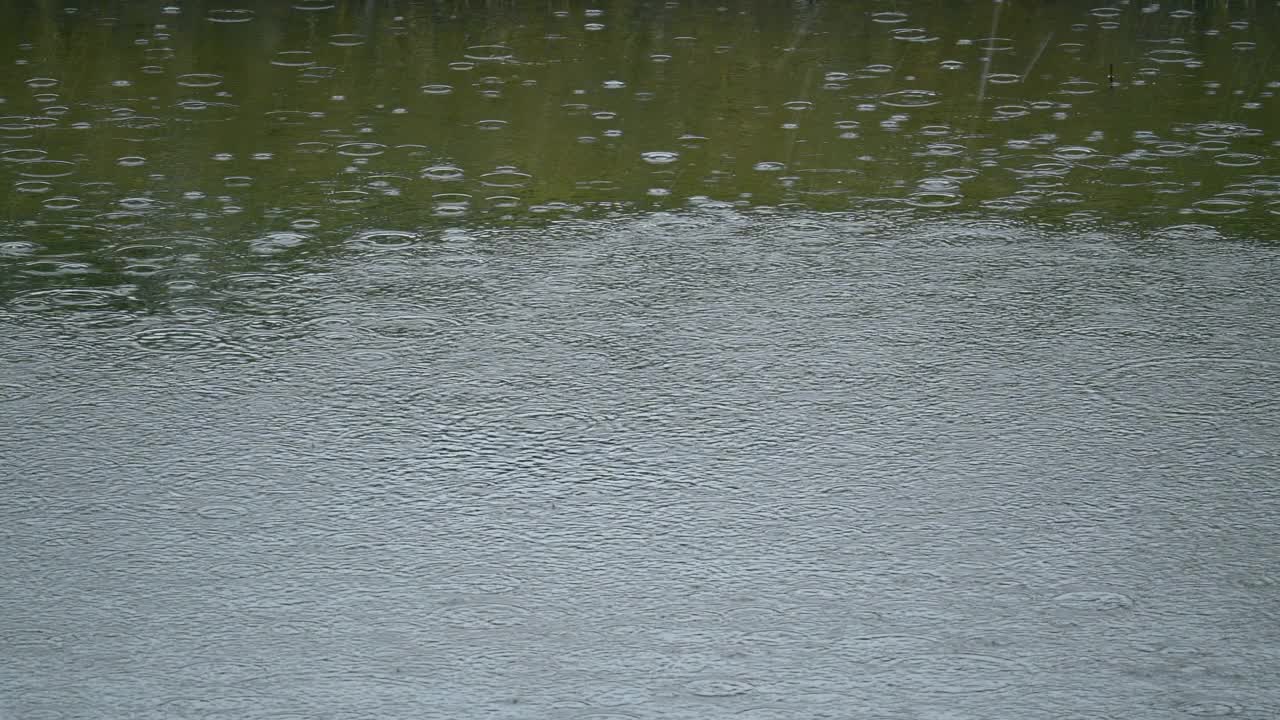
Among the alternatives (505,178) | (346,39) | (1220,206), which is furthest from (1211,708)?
(346,39)

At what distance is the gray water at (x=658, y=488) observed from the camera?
261 cm

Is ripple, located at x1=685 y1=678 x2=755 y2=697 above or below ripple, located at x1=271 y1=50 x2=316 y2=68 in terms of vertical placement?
below

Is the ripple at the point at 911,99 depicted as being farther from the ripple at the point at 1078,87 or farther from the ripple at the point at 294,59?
the ripple at the point at 294,59

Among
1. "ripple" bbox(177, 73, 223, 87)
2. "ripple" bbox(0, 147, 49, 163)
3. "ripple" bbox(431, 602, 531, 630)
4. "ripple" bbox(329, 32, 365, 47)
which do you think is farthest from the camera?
"ripple" bbox(329, 32, 365, 47)

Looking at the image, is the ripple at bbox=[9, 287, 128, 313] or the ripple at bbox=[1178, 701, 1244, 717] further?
the ripple at bbox=[9, 287, 128, 313]

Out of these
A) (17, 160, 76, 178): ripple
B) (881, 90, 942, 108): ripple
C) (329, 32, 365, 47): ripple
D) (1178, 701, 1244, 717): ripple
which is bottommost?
(1178, 701, 1244, 717): ripple

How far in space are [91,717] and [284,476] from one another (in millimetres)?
950

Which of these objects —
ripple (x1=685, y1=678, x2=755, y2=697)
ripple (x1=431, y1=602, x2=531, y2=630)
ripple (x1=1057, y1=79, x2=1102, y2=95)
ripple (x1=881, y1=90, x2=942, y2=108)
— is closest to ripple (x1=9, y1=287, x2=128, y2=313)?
ripple (x1=431, y1=602, x2=531, y2=630)

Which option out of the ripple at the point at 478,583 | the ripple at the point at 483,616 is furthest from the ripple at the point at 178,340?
the ripple at the point at 483,616

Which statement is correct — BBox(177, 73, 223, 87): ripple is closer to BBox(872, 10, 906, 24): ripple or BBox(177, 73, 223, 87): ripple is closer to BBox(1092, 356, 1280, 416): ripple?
BBox(872, 10, 906, 24): ripple

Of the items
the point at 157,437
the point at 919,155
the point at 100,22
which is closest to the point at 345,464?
the point at 157,437

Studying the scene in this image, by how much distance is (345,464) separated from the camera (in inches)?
135

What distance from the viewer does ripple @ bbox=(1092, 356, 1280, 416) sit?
376 cm

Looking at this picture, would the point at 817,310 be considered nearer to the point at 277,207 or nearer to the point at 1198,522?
the point at 1198,522
